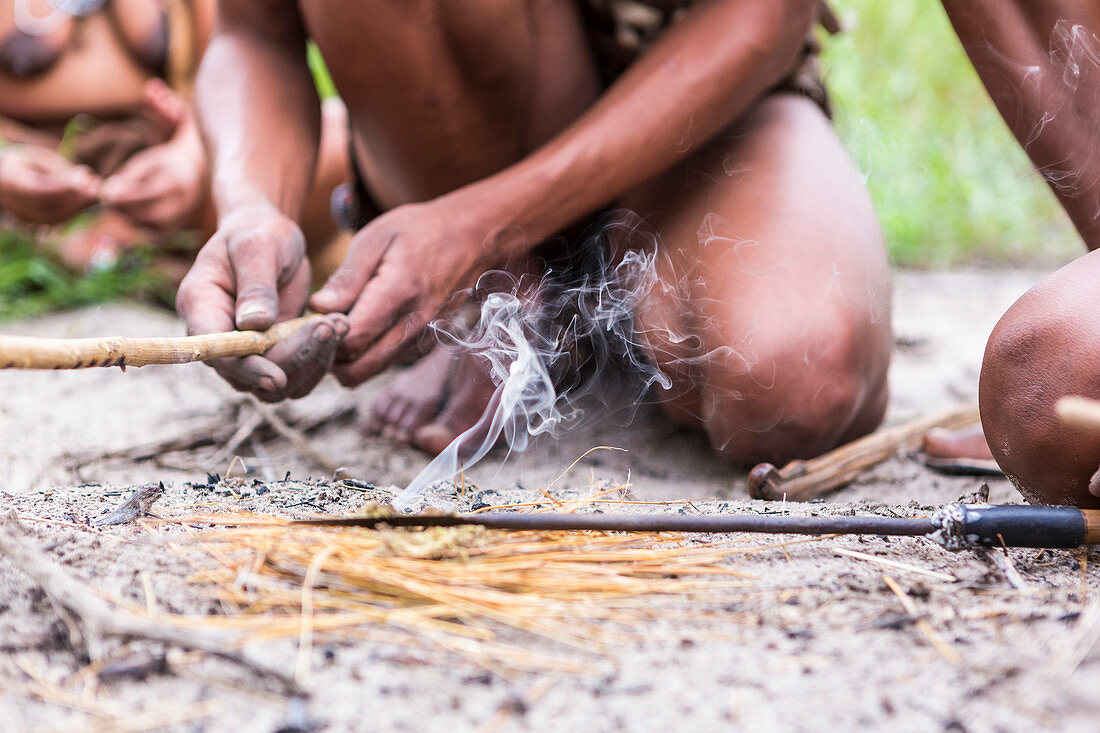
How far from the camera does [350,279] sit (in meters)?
1.58

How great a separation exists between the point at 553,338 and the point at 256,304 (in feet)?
2.37

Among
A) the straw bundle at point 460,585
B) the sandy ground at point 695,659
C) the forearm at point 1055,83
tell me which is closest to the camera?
the sandy ground at point 695,659

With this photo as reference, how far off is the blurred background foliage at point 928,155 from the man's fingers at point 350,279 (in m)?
2.50

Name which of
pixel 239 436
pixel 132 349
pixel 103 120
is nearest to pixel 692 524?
pixel 132 349

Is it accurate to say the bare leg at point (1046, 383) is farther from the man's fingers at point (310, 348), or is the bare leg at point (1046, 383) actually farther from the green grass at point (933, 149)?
the green grass at point (933, 149)

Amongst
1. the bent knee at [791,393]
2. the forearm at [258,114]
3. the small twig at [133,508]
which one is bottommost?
the bent knee at [791,393]

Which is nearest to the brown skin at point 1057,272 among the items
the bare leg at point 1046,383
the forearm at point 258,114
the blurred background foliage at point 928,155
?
the bare leg at point 1046,383

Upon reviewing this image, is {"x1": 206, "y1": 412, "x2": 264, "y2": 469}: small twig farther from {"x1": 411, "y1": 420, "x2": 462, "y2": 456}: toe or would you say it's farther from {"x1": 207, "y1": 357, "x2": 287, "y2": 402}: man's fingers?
{"x1": 207, "y1": 357, "x2": 287, "y2": 402}: man's fingers

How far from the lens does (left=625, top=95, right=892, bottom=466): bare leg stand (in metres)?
1.78

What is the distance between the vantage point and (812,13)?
1.84 m

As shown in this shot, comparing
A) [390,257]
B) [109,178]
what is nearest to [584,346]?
[390,257]

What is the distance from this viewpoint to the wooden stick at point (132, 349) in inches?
39.0

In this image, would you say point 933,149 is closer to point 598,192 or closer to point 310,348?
point 598,192

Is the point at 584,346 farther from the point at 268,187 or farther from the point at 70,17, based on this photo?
the point at 70,17
